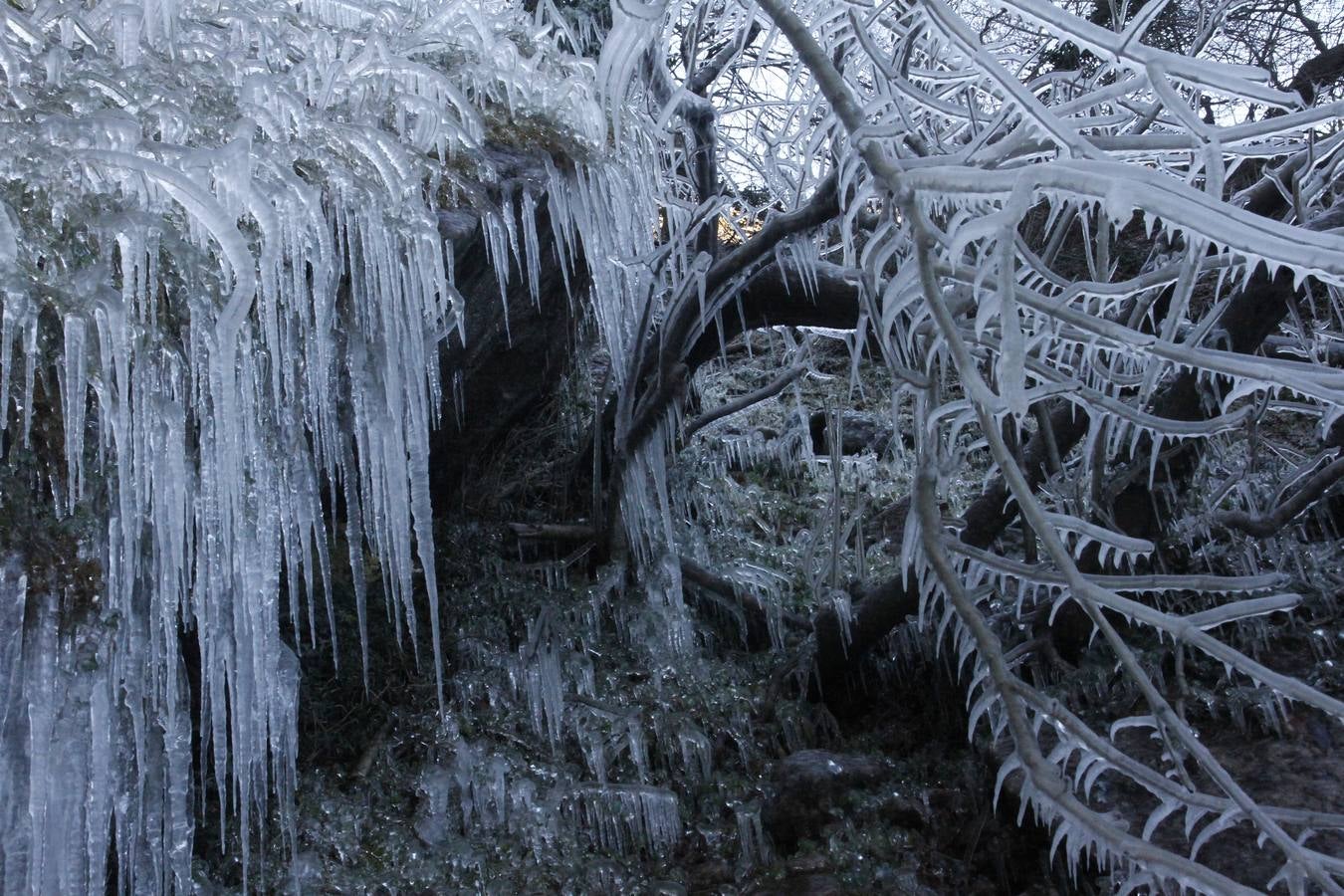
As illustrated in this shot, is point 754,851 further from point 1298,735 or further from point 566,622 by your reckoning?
point 1298,735

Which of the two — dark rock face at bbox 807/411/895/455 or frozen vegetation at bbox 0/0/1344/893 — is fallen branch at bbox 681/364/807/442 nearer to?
frozen vegetation at bbox 0/0/1344/893

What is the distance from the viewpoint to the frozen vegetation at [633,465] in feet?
4.69

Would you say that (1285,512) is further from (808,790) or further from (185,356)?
(185,356)

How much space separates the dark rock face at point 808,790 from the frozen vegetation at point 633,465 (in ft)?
0.05

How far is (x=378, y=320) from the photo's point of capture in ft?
7.69

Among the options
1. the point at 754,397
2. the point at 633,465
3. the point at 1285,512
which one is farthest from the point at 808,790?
the point at 1285,512

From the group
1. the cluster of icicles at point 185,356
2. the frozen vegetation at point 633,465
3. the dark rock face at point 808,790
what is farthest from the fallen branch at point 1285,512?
the cluster of icicles at point 185,356

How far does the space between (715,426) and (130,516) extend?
Result: 3.53 meters

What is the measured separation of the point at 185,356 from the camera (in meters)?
2.00

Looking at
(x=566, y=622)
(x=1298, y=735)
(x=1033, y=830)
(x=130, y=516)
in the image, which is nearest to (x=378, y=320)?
(x=130, y=516)

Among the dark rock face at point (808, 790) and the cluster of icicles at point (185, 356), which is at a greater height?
the cluster of icicles at point (185, 356)

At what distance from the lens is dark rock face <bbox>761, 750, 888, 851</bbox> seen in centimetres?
295

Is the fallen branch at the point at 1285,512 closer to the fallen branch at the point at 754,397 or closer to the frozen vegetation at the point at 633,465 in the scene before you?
the frozen vegetation at the point at 633,465

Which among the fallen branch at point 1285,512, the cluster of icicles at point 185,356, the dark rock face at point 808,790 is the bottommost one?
the dark rock face at point 808,790
